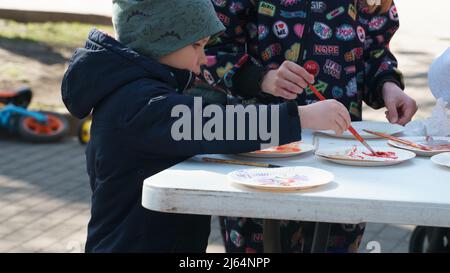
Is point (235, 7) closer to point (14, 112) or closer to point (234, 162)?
point (234, 162)

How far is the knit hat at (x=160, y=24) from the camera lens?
7.84 ft

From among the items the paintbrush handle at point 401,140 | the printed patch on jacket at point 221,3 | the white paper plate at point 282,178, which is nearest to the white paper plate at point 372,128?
the paintbrush handle at point 401,140

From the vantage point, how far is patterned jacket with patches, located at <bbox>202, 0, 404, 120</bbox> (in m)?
2.86

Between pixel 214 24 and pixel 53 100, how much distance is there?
5368 mm

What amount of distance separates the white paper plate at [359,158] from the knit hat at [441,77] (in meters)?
0.42

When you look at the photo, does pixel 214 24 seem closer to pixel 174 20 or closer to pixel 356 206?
pixel 174 20

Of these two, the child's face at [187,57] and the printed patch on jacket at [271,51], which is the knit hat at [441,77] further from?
the child's face at [187,57]

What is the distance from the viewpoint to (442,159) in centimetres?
234

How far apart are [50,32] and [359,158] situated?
25.6 feet

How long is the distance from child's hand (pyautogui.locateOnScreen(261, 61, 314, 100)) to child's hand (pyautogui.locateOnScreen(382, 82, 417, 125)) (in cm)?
42

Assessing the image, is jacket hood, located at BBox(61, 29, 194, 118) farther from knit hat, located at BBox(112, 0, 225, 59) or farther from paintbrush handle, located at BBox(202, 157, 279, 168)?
paintbrush handle, located at BBox(202, 157, 279, 168)

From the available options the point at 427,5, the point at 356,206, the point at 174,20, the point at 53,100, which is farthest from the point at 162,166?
the point at 427,5

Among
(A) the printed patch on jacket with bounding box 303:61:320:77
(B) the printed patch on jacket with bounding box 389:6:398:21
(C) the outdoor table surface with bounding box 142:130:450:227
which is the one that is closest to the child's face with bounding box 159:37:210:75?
(C) the outdoor table surface with bounding box 142:130:450:227

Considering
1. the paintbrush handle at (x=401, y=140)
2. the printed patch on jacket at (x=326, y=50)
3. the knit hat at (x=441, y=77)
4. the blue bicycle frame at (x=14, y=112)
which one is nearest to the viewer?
the paintbrush handle at (x=401, y=140)
